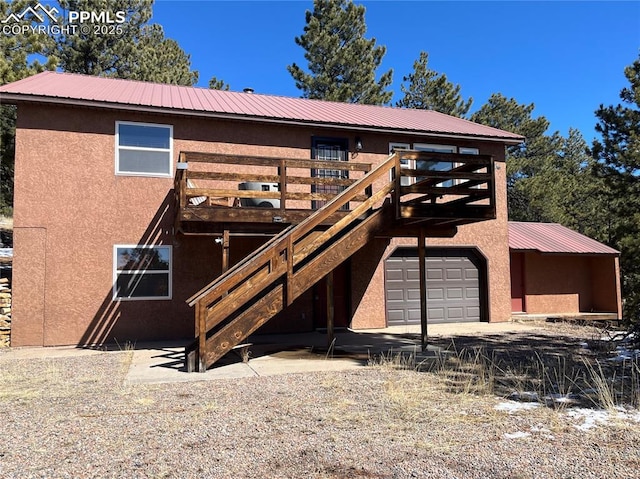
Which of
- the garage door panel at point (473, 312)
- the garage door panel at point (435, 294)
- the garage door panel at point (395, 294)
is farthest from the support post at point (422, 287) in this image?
the garage door panel at point (473, 312)

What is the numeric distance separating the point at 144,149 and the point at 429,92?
2217cm

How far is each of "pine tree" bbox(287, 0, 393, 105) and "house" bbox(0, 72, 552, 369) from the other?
13.4 meters

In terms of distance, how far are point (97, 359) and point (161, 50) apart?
2193 cm

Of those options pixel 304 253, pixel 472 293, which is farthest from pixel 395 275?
pixel 304 253

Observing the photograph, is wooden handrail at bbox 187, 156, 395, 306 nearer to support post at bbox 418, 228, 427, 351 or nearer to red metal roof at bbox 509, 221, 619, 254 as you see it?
support post at bbox 418, 228, 427, 351

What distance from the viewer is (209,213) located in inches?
374

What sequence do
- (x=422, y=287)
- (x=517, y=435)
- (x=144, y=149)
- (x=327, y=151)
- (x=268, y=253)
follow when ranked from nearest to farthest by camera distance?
(x=517, y=435), (x=268, y=253), (x=422, y=287), (x=144, y=149), (x=327, y=151)

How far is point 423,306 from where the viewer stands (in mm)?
9969

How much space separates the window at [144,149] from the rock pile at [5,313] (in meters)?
3.56

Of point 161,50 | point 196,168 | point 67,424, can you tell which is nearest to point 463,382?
point 67,424

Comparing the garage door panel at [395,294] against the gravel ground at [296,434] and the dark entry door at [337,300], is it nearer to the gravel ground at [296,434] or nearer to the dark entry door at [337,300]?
the dark entry door at [337,300]

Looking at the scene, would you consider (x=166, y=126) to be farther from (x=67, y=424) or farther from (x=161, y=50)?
(x=161, y=50)

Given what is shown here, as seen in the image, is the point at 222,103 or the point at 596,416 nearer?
the point at 596,416

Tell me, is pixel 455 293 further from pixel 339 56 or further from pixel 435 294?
pixel 339 56
